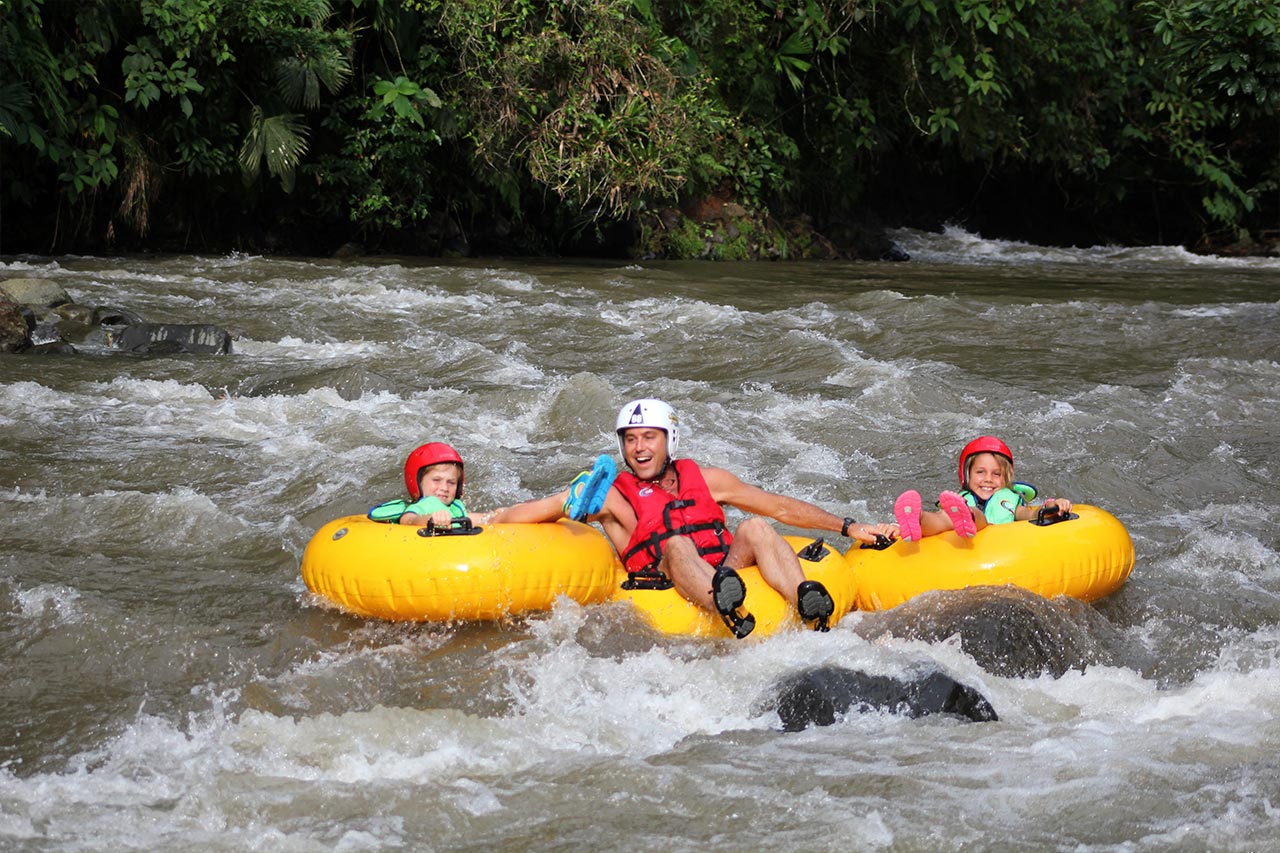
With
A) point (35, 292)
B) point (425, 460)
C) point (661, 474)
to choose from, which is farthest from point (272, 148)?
point (661, 474)

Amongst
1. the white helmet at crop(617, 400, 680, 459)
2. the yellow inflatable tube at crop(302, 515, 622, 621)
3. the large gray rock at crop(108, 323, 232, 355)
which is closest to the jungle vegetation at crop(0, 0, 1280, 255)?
the large gray rock at crop(108, 323, 232, 355)

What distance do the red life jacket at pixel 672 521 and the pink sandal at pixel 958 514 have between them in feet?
2.77

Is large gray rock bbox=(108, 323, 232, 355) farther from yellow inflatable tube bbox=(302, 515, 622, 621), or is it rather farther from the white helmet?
the white helmet

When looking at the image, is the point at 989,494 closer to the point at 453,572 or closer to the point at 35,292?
the point at 453,572

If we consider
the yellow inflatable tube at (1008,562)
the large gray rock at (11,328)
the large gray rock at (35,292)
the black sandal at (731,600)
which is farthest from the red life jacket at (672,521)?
the large gray rock at (35,292)

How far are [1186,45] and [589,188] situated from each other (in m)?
8.85

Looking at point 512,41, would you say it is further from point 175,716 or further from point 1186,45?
point 175,716

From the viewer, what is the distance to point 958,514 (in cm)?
498

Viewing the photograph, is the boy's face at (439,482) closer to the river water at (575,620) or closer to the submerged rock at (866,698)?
the river water at (575,620)

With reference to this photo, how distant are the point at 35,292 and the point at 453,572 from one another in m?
6.90

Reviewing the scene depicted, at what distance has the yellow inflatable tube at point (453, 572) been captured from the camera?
15.7 ft

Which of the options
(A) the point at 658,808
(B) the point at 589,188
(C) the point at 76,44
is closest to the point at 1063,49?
(B) the point at 589,188

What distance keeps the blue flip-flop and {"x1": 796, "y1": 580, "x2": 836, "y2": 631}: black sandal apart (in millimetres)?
778

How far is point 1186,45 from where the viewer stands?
59.8 feet
